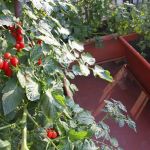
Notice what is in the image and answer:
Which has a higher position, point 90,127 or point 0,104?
point 0,104

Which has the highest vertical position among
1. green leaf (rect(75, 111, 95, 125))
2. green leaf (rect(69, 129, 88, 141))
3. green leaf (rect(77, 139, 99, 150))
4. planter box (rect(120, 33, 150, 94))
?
green leaf (rect(69, 129, 88, 141))

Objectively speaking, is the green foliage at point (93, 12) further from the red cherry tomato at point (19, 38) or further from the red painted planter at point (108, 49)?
the red cherry tomato at point (19, 38)

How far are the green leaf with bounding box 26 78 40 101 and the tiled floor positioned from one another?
113cm

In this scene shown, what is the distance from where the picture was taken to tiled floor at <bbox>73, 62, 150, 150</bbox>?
2.00m

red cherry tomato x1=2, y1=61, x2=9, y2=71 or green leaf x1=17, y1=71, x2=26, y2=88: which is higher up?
red cherry tomato x1=2, y1=61, x2=9, y2=71

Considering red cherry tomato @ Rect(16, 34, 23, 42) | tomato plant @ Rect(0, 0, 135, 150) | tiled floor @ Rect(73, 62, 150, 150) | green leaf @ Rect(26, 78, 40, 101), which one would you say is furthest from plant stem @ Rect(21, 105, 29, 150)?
tiled floor @ Rect(73, 62, 150, 150)

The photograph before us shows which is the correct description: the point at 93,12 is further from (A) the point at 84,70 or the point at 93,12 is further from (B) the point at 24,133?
(B) the point at 24,133

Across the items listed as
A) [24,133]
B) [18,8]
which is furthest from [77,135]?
[18,8]

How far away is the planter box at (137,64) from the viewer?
2188mm

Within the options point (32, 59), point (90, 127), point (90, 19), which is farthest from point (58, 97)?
point (90, 19)

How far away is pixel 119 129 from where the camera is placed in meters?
2.07

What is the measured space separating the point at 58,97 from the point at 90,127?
339mm

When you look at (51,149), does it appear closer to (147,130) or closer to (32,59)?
(32,59)

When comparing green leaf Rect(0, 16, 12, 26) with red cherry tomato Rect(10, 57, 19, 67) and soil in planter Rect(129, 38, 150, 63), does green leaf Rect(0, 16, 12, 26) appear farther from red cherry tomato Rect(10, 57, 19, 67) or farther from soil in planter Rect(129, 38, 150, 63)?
soil in planter Rect(129, 38, 150, 63)
